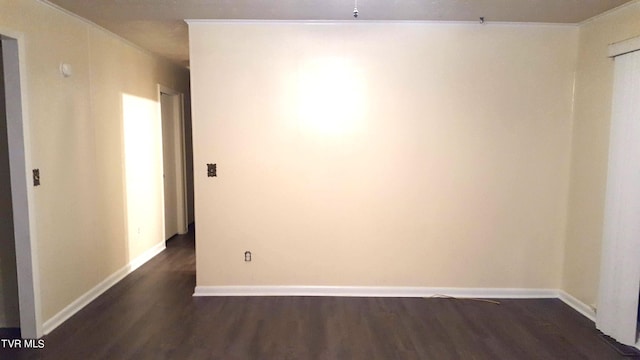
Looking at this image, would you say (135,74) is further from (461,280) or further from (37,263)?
(461,280)

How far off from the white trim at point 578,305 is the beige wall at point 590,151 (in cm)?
4

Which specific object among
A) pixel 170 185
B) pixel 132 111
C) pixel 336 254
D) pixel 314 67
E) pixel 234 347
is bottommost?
pixel 234 347

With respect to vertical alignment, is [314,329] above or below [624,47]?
below

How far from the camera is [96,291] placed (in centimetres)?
355

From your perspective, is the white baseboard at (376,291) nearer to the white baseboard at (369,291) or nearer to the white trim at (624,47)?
the white baseboard at (369,291)

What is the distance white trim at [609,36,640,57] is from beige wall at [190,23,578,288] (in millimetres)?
500

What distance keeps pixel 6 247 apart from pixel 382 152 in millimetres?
3080

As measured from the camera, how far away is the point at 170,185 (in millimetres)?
5648

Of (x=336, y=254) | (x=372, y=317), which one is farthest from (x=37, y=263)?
(x=372, y=317)

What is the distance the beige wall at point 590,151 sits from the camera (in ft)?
9.90

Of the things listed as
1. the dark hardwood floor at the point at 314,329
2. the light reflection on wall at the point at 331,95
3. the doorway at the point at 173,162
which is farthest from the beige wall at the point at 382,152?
the doorway at the point at 173,162

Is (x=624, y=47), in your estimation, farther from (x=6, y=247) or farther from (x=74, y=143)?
(x=6, y=247)

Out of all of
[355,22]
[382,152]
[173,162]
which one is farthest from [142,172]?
[355,22]

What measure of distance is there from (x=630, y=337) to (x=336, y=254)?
229 cm
